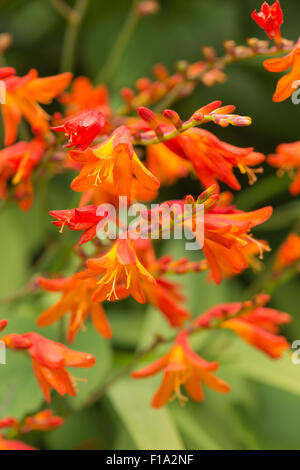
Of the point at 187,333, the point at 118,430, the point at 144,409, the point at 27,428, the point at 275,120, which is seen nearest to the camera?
the point at 27,428

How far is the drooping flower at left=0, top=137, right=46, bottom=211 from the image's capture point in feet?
3.54

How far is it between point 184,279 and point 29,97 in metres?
0.79

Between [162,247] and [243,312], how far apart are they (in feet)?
2.83

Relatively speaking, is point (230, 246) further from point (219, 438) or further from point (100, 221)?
point (219, 438)

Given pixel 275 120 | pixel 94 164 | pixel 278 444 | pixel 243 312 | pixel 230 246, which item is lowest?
pixel 278 444

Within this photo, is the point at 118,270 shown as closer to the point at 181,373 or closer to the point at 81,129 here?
the point at 81,129

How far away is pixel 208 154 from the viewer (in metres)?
0.92

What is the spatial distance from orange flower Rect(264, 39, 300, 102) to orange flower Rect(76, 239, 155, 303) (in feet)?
1.01

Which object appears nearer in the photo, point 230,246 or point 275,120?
point 230,246

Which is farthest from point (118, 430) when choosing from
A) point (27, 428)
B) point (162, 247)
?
point (162, 247)

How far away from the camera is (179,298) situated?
1.24 meters

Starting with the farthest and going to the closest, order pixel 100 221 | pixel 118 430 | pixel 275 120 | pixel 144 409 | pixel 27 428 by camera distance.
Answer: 1. pixel 275 120
2. pixel 118 430
3. pixel 144 409
4. pixel 27 428
5. pixel 100 221

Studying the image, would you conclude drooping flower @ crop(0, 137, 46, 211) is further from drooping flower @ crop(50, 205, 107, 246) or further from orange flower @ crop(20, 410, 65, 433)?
orange flower @ crop(20, 410, 65, 433)

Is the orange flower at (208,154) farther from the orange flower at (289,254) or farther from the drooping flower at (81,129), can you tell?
the orange flower at (289,254)
